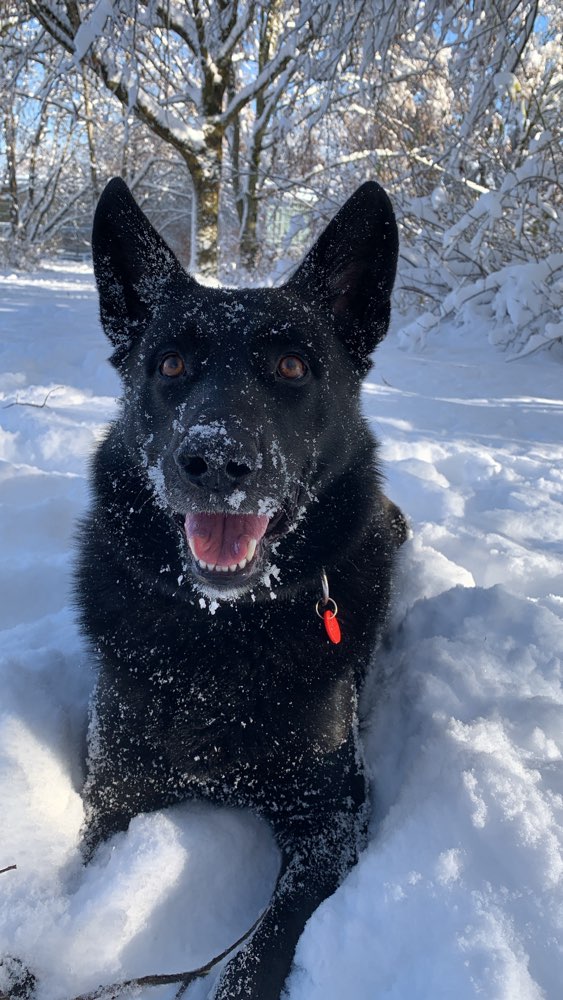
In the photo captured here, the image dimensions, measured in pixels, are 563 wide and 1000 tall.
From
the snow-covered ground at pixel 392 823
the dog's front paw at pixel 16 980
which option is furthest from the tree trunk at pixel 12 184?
the dog's front paw at pixel 16 980

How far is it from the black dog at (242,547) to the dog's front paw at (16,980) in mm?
314

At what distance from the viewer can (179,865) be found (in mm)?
1479

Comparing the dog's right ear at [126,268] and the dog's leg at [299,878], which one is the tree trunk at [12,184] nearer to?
the dog's right ear at [126,268]

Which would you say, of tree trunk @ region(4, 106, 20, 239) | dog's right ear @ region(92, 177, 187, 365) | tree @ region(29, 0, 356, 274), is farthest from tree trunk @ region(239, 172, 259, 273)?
dog's right ear @ region(92, 177, 187, 365)

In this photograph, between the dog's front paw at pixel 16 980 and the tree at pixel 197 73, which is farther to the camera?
the tree at pixel 197 73

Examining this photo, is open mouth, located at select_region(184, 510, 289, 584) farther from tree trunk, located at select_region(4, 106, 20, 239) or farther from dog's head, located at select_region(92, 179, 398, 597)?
tree trunk, located at select_region(4, 106, 20, 239)

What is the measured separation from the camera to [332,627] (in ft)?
5.67

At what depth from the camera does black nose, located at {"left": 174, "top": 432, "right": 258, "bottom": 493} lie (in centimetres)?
143

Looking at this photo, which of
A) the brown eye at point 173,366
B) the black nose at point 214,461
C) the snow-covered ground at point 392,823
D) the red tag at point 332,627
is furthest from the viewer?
the brown eye at point 173,366

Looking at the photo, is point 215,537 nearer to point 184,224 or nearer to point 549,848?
point 549,848

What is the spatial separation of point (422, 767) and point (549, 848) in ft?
1.23

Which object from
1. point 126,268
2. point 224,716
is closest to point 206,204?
point 126,268

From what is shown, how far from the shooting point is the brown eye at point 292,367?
72.4 inches

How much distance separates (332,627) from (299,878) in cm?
60
